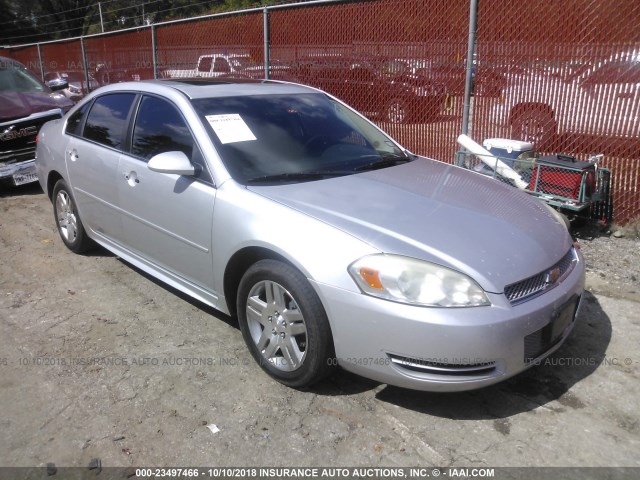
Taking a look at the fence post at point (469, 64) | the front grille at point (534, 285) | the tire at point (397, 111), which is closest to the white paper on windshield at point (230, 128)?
the front grille at point (534, 285)

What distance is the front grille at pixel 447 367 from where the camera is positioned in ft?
8.38

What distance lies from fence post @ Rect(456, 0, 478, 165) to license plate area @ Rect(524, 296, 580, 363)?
10.7 feet

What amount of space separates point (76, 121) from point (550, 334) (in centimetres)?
420

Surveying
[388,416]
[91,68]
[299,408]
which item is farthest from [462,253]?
[91,68]

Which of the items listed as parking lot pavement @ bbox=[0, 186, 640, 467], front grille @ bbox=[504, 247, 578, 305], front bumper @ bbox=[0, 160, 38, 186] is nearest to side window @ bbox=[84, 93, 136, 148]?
parking lot pavement @ bbox=[0, 186, 640, 467]

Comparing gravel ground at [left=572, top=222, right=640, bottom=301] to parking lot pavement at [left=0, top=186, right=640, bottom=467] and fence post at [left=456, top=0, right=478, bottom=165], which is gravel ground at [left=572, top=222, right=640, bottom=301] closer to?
parking lot pavement at [left=0, top=186, right=640, bottom=467]

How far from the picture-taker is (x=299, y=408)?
288 centimetres

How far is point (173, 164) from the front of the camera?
10.8ft

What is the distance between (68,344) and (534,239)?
9.57ft

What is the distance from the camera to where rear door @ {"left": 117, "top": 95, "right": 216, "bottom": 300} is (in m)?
3.35

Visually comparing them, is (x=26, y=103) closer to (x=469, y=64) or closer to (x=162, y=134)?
(x=162, y=134)

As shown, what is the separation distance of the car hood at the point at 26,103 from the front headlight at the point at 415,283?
701cm

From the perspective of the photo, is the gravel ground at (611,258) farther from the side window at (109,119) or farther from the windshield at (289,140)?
the side window at (109,119)

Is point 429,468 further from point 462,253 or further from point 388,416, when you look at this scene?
point 462,253
